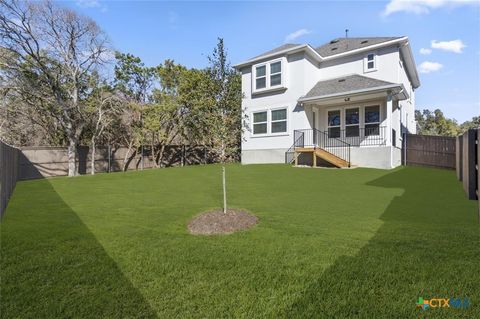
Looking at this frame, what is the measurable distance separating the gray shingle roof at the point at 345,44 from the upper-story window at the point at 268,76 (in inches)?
127

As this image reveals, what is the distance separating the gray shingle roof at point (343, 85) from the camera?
→ 13.9 meters

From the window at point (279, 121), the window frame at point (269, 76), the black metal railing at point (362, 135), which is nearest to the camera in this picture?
the black metal railing at point (362, 135)

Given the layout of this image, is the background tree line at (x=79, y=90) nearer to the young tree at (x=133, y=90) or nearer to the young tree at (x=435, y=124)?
the young tree at (x=133, y=90)

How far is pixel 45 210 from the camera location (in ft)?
21.4

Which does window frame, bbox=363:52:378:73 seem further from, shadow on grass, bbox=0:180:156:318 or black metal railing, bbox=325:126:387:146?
shadow on grass, bbox=0:180:156:318

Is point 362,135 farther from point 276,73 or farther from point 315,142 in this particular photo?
point 276,73

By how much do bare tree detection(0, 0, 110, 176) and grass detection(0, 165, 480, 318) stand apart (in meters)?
10.7

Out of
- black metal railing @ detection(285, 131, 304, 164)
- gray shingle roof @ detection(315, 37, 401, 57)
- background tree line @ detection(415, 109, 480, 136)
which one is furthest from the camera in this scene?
background tree line @ detection(415, 109, 480, 136)

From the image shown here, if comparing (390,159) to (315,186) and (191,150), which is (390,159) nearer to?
(315,186)

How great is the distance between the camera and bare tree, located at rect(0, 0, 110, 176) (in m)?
14.2

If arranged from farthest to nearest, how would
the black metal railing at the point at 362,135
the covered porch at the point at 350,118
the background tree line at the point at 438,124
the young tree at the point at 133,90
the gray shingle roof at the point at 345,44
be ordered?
the background tree line at the point at 438,124 → the young tree at the point at 133,90 → the gray shingle roof at the point at 345,44 → the black metal railing at the point at 362,135 → the covered porch at the point at 350,118

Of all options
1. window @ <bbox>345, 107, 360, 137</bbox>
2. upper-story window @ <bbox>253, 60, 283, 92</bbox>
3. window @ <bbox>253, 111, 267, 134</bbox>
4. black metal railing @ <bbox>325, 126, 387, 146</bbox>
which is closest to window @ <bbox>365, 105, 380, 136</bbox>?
black metal railing @ <bbox>325, 126, 387, 146</bbox>

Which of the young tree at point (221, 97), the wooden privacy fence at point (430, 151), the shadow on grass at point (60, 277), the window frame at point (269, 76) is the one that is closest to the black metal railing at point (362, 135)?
the wooden privacy fence at point (430, 151)

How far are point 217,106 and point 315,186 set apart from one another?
4.63 m
